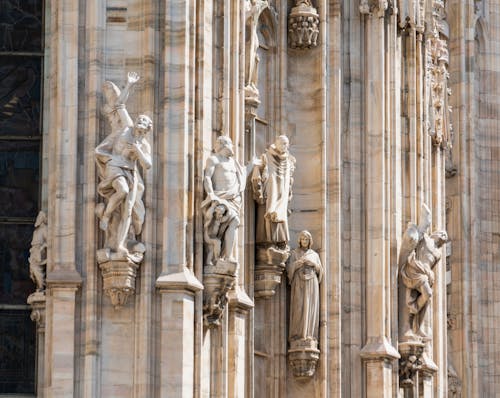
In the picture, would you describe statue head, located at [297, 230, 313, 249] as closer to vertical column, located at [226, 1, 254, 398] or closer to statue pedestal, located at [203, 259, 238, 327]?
vertical column, located at [226, 1, 254, 398]

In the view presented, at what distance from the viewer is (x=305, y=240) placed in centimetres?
4300

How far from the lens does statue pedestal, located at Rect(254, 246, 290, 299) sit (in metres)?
42.0

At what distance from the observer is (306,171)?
43.6m

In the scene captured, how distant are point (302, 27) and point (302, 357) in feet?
16.6

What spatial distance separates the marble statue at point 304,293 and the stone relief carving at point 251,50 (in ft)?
8.05

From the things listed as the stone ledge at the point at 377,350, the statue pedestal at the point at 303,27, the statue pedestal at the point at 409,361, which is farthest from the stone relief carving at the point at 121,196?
the statue pedestal at the point at 409,361

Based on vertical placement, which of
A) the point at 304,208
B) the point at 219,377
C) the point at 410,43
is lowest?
the point at 219,377

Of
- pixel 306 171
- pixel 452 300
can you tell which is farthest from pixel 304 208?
pixel 452 300

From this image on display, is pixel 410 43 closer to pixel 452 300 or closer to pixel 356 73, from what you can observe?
pixel 356 73

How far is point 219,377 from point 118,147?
3.44 meters

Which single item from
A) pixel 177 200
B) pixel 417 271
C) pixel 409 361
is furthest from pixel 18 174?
pixel 409 361

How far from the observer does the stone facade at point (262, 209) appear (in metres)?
38.2

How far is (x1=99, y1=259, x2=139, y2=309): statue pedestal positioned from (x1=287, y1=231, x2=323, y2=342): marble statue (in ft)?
16.9

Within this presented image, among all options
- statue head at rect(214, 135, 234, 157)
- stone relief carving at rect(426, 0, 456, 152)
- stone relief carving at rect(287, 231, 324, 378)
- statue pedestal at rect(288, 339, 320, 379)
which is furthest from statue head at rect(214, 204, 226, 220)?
stone relief carving at rect(426, 0, 456, 152)
